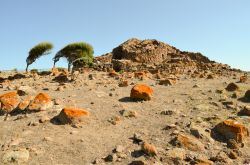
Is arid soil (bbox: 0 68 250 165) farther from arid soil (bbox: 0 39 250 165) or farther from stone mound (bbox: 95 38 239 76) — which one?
stone mound (bbox: 95 38 239 76)

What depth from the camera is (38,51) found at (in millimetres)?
36188

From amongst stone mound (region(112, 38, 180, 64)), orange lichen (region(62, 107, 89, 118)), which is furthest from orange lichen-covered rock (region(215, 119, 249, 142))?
stone mound (region(112, 38, 180, 64))

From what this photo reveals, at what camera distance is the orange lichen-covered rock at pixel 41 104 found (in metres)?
12.5

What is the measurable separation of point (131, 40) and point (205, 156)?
2690 cm

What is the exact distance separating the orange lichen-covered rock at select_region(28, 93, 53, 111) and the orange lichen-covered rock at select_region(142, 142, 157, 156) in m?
4.43

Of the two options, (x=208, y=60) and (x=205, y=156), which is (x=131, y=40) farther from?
(x=205, y=156)

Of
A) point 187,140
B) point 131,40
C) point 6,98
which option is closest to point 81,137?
point 187,140

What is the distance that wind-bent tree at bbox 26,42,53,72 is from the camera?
35906 millimetres

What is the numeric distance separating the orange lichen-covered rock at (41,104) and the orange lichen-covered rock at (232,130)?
586cm

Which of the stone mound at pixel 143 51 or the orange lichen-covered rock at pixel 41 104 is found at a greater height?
the stone mound at pixel 143 51

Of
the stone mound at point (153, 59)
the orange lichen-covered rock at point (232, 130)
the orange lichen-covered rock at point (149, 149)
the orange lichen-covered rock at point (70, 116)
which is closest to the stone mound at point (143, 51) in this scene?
the stone mound at point (153, 59)

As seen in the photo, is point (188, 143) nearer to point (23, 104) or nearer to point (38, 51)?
point (23, 104)

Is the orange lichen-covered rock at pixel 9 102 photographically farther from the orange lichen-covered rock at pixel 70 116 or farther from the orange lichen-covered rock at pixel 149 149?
the orange lichen-covered rock at pixel 149 149

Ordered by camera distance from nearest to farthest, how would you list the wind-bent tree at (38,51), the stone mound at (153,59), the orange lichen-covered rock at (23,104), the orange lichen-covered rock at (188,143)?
1. the orange lichen-covered rock at (188,143)
2. the orange lichen-covered rock at (23,104)
3. the stone mound at (153,59)
4. the wind-bent tree at (38,51)
